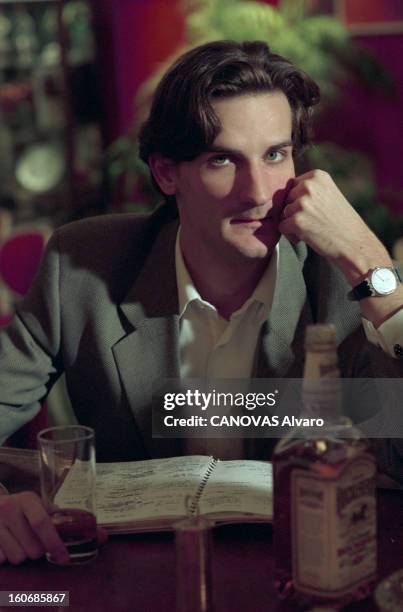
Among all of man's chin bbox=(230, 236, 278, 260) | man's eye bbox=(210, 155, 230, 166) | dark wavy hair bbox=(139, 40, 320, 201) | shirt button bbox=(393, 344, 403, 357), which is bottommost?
shirt button bbox=(393, 344, 403, 357)

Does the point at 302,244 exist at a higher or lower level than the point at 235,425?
higher

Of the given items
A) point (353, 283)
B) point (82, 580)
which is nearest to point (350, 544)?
point (82, 580)

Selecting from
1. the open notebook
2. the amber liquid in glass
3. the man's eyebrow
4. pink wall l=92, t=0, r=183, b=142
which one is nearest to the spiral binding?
the open notebook

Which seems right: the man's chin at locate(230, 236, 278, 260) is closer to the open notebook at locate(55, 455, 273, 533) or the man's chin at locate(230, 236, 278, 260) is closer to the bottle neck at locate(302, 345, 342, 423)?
the open notebook at locate(55, 455, 273, 533)

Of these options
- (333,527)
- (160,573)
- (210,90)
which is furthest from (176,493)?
(210,90)

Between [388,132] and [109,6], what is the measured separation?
5.18 ft

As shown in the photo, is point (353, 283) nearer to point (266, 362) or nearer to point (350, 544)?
point (266, 362)

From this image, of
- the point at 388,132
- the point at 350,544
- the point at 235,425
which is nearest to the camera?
the point at 350,544

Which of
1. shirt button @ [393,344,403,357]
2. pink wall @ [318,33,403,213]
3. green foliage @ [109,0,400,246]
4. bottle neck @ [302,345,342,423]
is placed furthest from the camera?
pink wall @ [318,33,403,213]

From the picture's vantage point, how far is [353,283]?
1420 millimetres

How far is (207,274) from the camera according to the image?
5.37ft

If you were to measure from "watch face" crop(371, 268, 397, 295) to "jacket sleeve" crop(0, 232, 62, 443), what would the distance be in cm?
60

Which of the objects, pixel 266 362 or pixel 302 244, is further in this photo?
pixel 302 244

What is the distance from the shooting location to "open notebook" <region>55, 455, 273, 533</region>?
107 cm
